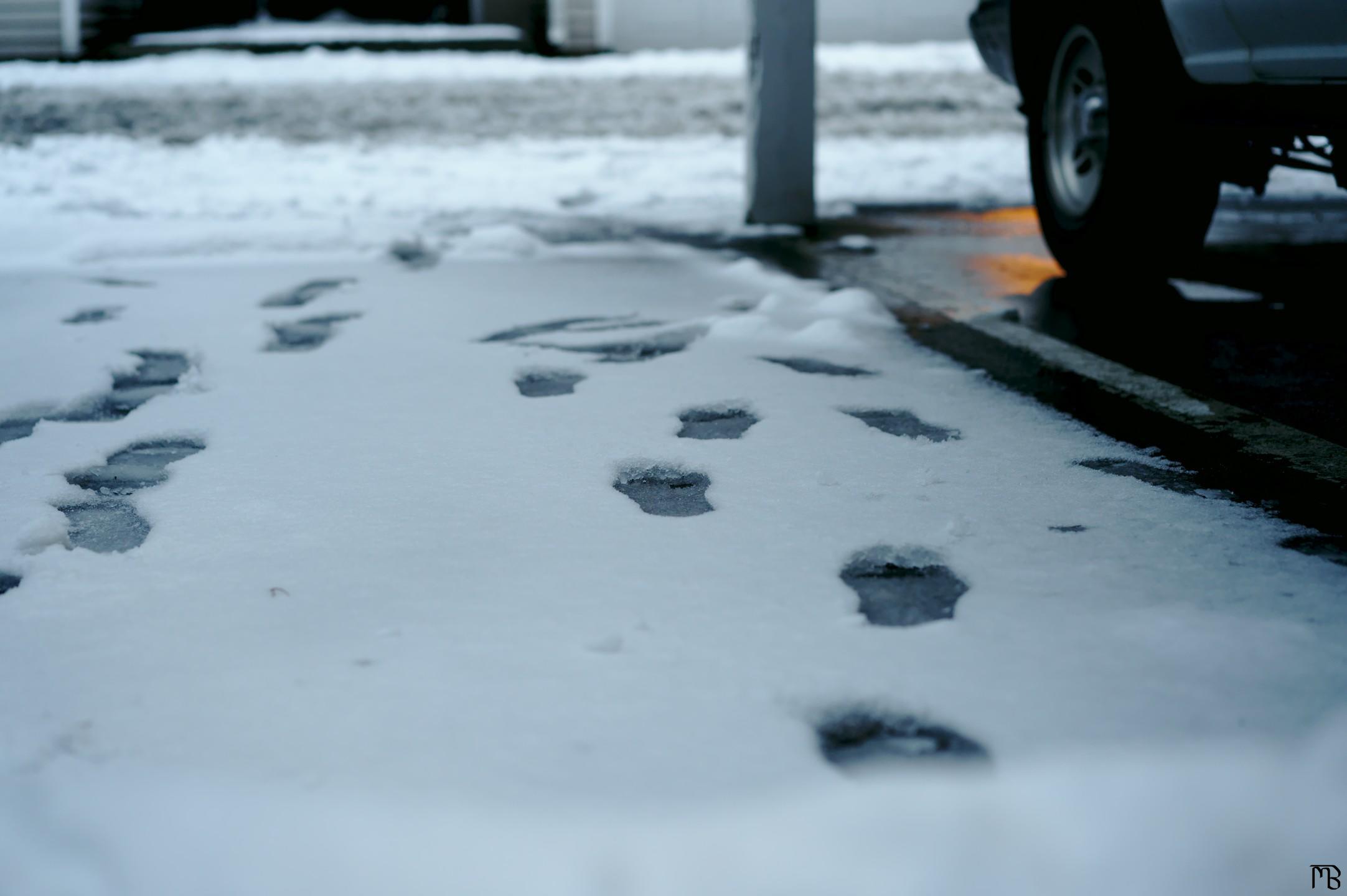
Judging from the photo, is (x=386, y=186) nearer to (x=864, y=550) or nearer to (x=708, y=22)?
(x=708, y=22)

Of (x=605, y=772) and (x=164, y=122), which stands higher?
(x=164, y=122)

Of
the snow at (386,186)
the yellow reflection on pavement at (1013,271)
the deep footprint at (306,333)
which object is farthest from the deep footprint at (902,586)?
the snow at (386,186)

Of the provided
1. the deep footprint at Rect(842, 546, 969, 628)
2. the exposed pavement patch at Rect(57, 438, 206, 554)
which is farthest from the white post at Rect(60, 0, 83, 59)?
the deep footprint at Rect(842, 546, 969, 628)

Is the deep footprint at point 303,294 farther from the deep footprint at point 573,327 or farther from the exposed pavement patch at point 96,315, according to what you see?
the deep footprint at point 573,327

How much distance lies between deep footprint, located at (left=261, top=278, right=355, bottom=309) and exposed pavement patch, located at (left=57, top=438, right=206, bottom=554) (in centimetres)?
123

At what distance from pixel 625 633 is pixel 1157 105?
7.41 feet

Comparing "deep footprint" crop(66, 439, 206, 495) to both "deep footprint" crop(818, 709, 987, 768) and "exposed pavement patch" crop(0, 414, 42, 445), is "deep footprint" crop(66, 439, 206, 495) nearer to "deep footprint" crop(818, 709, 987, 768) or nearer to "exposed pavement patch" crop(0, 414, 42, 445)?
"exposed pavement patch" crop(0, 414, 42, 445)

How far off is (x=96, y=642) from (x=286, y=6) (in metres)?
13.2

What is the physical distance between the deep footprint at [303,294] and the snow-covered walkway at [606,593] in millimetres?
666

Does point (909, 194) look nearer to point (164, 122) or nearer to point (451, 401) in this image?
point (451, 401)

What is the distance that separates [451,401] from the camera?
2.26 meters

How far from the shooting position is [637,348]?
8.79 ft

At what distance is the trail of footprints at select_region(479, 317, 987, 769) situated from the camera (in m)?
1.14

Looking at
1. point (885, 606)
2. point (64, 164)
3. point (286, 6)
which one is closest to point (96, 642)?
point (885, 606)
